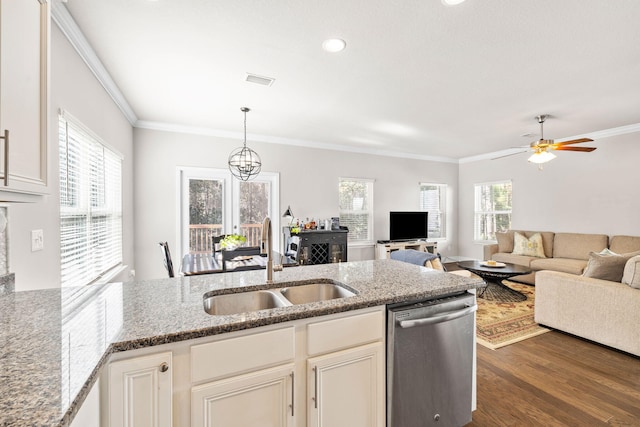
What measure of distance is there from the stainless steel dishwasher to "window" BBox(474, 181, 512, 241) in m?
5.69

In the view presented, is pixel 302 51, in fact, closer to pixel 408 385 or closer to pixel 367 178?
pixel 408 385

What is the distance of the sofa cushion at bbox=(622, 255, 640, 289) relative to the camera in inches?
105

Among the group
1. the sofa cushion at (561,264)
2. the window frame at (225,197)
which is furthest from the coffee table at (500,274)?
the window frame at (225,197)

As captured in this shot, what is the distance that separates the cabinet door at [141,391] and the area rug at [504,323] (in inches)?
118

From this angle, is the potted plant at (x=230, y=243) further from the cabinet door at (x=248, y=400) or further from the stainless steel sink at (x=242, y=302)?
the cabinet door at (x=248, y=400)

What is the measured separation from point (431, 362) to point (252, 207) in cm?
418

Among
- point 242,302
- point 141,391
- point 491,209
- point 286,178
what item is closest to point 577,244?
point 491,209

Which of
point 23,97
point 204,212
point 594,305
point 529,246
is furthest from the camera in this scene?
point 529,246

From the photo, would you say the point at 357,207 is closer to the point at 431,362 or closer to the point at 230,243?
the point at 230,243

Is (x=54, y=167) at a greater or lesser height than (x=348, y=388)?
greater

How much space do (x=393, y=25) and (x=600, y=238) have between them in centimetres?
515

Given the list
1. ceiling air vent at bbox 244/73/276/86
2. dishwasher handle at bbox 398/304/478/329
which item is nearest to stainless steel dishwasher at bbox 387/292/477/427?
dishwasher handle at bbox 398/304/478/329

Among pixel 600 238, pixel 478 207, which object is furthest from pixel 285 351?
pixel 478 207

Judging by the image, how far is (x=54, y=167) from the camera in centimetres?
207
